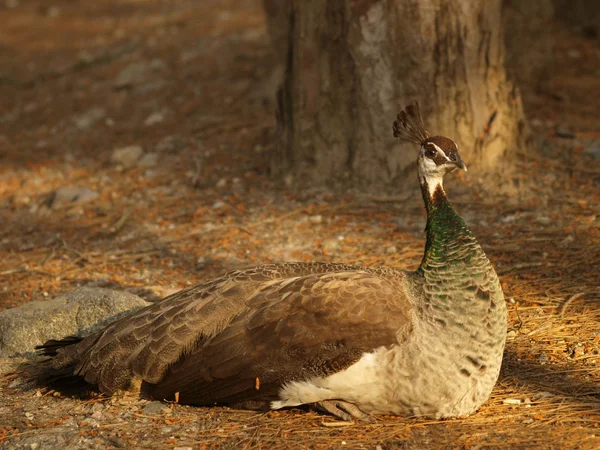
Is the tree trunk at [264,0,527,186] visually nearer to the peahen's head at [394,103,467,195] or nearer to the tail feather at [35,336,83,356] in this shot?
the peahen's head at [394,103,467,195]

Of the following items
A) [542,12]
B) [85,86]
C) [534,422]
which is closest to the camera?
[534,422]

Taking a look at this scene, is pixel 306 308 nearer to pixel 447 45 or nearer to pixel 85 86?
pixel 447 45

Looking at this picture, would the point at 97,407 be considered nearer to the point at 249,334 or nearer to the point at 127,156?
the point at 249,334

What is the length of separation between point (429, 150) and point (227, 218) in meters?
2.77

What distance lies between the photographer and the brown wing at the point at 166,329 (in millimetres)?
4121

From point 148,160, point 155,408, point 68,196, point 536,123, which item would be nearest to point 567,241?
point 536,123

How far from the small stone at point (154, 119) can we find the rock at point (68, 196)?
155 cm

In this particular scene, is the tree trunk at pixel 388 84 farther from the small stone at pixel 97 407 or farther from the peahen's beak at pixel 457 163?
the small stone at pixel 97 407

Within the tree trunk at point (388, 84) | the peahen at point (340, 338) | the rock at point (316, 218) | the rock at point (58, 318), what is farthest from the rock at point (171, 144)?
the peahen at point (340, 338)

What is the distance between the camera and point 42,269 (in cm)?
607

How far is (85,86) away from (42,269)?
15.8ft

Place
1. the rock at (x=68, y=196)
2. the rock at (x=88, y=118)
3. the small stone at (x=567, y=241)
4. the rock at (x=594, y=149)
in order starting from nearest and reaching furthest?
the small stone at (x=567, y=241)
the rock at (x=594, y=149)
the rock at (x=68, y=196)
the rock at (x=88, y=118)

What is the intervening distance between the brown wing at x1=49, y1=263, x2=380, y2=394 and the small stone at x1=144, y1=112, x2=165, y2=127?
191 inches

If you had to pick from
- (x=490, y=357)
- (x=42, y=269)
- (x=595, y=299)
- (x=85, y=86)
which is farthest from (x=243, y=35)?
(x=490, y=357)
